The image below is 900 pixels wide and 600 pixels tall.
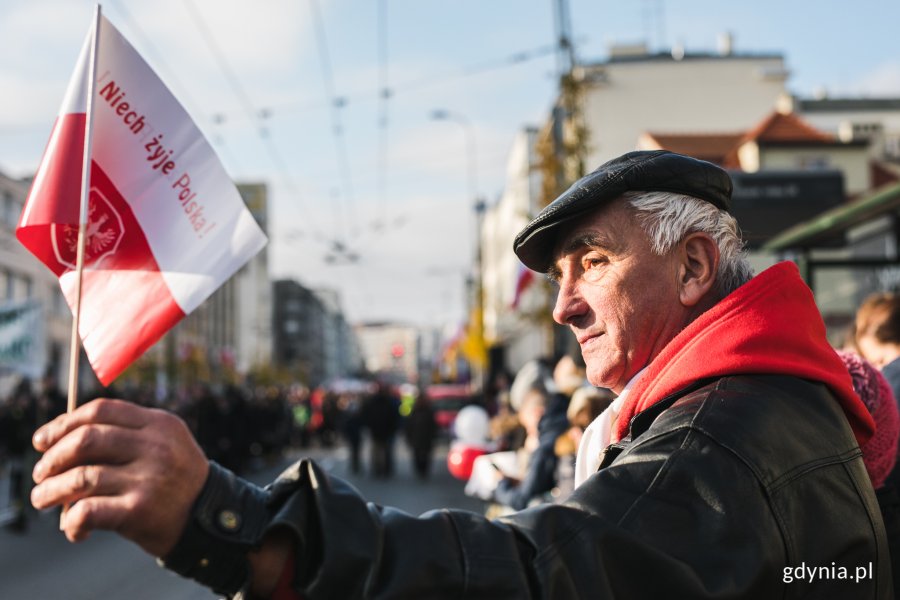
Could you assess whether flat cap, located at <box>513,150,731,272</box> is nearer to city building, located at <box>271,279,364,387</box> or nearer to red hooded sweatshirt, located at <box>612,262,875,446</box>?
red hooded sweatshirt, located at <box>612,262,875,446</box>

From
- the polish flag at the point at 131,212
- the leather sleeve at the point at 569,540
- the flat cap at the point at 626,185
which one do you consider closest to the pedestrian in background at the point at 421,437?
the polish flag at the point at 131,212

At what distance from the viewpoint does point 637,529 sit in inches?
51.4

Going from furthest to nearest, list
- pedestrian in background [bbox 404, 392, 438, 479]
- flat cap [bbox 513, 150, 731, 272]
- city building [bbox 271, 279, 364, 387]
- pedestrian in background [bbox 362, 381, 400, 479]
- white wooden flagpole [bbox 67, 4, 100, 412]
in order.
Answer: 1. city building [bbox 271, 279, 364, 387]
2. pedestrian in background [bbox 362, 381, 400, 479]
3. pedestrian in background [bbox 404, 392, 438, 479]
4. flat cap [bbox 513, 150, 731, 272]
5. white wooden flagpole [bbox 67, 4, 100, 412]

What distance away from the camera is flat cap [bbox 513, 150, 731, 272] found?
1842mm

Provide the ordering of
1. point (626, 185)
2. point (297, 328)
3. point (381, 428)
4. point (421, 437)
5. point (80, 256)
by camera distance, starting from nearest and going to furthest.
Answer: point (80, 256) < point (626, 185) < point (421, 437) < point (381, 428) < point (297, 328)

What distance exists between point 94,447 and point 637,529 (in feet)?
2.16

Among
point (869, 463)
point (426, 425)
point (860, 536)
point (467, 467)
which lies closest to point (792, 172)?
point (467, 467)

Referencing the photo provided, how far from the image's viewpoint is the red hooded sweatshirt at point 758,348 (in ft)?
5.29

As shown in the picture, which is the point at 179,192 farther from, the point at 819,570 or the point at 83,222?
the point at 819,570

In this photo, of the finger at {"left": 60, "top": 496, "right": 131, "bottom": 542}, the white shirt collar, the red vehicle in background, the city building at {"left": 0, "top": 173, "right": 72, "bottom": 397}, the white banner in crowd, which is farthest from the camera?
the city building at {"left": 0, "top": 173, "right": 72, "bottom": 397}

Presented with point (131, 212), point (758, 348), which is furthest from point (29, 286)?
point (758, 348)

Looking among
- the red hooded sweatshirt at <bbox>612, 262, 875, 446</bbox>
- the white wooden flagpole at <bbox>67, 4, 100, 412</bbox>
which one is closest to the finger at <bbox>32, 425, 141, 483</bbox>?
the white wooden flagpole at <bbox>67, 4, 100, 412</bbox>

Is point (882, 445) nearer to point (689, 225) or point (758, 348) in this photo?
point (689, 225)

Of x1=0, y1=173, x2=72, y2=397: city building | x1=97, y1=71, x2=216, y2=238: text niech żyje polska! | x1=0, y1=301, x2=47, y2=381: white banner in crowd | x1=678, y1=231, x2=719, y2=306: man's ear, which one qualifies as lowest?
x1=678, y1=231, x2=719, y2=306: man's ear
